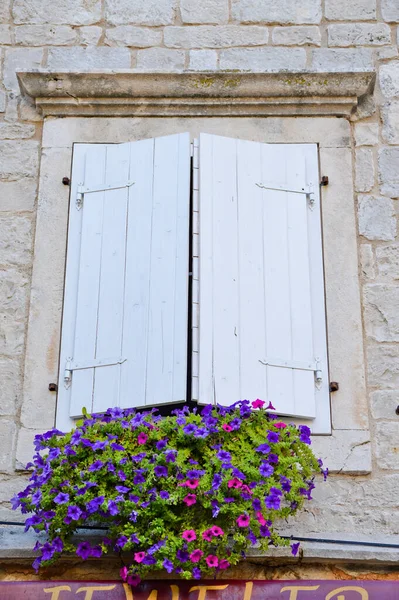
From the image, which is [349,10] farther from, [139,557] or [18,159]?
[139,557]

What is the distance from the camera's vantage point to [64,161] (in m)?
5.68

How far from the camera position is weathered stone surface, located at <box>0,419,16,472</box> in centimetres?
500

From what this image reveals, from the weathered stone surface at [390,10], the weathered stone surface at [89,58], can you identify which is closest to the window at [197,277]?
the weathered stone surface at [89,58]

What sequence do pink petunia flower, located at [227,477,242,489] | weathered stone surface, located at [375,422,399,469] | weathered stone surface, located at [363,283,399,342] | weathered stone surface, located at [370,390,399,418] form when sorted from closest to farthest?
1. pink petunia flower, located at [227,477,242,489]
2. weathered stone surface, located at [375,422,399,469]
3. weathered stone surface, located at [370,390,399,418]
4. weathered stone surface, located at [363,283,399,342]

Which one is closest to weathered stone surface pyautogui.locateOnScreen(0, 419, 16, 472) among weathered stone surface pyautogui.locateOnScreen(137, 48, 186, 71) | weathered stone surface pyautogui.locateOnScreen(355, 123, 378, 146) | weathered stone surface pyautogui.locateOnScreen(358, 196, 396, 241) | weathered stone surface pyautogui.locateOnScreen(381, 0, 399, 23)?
weathered stone surface pyautogui.locateOnScreen(358, 196, 396, 241)

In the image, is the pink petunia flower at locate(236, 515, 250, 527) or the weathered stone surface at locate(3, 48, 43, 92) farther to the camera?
the weathered stone surface at locate(3, 48, 43, 92)

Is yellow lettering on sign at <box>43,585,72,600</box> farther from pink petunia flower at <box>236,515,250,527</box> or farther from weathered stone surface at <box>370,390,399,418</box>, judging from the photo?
weathered stone surface at <box>370,390,399,418</box>

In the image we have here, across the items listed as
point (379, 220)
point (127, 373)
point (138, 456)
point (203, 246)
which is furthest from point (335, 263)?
point (138, 456)

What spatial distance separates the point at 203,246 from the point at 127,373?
2.37ft

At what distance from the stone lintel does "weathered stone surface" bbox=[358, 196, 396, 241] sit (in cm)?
54

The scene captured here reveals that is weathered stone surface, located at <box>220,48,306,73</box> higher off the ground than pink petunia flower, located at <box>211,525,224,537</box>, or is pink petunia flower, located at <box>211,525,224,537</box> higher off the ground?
weathered stone surface, located at <box>220,48,306,73</box>

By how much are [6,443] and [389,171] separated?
2380 mm

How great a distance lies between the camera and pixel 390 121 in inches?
228

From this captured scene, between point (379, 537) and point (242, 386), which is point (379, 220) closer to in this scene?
point (242, 386)
